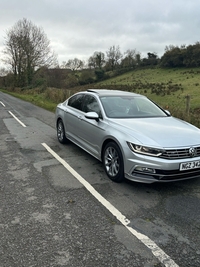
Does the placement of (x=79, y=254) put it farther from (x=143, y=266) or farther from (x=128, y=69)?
(x=128, y=69)

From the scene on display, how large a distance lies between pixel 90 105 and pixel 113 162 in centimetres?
181

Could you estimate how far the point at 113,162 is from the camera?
4453 millimetres

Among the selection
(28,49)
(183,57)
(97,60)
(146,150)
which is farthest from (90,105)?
(97,60)

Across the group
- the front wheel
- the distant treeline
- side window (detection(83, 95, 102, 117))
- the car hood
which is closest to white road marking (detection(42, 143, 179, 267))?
the front wheel

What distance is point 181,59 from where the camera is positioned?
56.5m

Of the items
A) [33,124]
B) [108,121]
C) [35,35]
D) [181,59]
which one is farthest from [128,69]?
[108,121]

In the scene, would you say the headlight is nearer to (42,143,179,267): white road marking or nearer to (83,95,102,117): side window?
(42,143,179,267): white road marking

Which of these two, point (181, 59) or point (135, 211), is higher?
point (181, 59)

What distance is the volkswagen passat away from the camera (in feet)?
12.6

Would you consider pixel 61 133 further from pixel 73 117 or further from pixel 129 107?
pixel 129 107

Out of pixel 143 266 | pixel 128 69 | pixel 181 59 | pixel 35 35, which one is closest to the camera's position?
pixel 143 266

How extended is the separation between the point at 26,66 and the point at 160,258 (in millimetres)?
41253

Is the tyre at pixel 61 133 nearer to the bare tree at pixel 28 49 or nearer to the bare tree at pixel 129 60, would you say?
the bare tree at pixel 28 49

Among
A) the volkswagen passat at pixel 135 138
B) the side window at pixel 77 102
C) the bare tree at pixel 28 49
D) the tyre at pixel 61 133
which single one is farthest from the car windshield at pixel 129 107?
the bare tree at pixel 28 49
